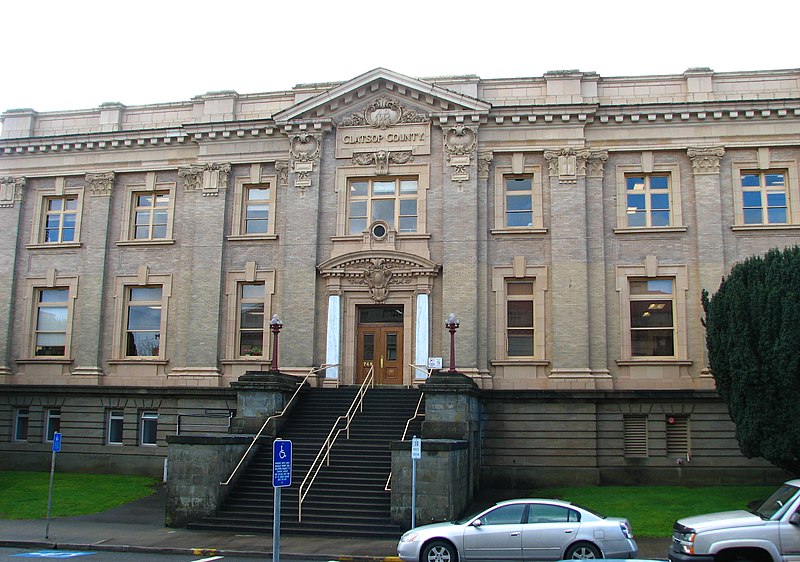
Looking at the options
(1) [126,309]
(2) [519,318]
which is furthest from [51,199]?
(2) [519,318]

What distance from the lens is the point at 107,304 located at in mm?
32219

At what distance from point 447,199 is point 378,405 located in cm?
826

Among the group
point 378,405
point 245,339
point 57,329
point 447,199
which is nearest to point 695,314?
point 447,199

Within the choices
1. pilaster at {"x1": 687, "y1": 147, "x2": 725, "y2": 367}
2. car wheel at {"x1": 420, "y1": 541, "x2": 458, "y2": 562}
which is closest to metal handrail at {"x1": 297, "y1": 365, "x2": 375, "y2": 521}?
car wheel at {"x1": 420, "y1": 541, "x2": 458, "y2": 562}

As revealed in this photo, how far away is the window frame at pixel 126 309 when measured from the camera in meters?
31.4

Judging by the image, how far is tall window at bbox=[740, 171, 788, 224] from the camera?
94.0 ft

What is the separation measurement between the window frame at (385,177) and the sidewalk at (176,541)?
507 inches

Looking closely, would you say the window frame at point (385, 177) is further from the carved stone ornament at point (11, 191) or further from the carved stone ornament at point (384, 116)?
the carved stone ornament at point (11, 191)

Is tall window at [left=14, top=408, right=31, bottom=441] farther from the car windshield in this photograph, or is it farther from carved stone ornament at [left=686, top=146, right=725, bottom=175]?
the car windshield

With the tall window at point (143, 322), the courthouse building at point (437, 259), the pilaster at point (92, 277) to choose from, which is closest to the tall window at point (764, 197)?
the courthouse building at point (437, 259)

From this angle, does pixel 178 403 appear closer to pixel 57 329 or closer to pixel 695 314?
pixel 57 329

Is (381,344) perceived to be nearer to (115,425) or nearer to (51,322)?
(115,425)

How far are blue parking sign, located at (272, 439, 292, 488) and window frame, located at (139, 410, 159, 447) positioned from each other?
18442 mm

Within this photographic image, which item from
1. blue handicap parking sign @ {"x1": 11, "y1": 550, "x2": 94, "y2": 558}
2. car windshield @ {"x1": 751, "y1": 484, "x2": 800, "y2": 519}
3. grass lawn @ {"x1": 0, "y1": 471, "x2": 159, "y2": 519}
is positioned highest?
car windshield @ {"x1": 751, "y1": 484, "x2": 800, "y2": 519}
